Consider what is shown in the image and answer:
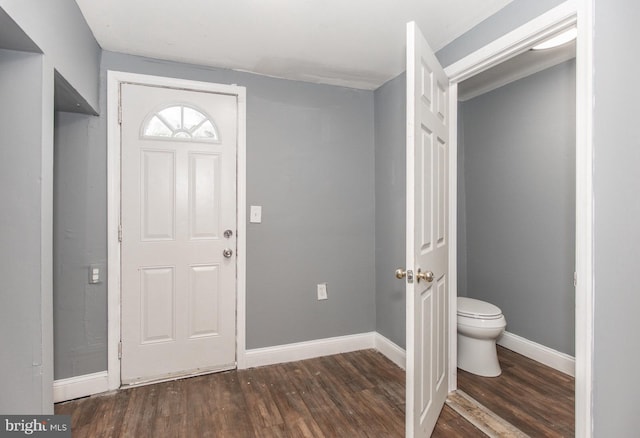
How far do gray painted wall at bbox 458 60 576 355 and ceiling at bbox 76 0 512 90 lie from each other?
42.3 inches

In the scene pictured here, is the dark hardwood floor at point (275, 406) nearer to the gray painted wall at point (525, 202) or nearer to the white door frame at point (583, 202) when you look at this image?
the gray painted wall at point (525, 202)

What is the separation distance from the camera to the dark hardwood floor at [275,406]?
1916 mm

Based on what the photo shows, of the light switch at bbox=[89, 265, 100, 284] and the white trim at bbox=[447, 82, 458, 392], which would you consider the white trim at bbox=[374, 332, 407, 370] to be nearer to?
the white trim at bbox=[447, 82, 458, 392]

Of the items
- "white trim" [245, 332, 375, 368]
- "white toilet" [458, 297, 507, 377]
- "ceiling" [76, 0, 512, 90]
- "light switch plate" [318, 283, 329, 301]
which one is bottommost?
"white trim" [245, 332, 375, 368]

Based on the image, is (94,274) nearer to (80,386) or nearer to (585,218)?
(80,386)

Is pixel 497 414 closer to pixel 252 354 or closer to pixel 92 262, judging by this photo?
pixel 252 354

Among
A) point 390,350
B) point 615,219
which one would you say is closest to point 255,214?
point 390,350

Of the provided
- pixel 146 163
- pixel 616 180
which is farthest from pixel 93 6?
pixel 616 180

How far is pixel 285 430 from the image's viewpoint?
6.29ft

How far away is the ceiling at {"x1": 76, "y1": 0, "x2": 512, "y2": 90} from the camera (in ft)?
6.00

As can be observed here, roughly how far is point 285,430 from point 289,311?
3.26 feet

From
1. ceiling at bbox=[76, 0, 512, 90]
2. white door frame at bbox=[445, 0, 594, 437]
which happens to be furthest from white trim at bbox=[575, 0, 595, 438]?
ceiling at bbox=[76, 0, 512, 90]

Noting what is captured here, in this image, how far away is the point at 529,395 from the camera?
223cm

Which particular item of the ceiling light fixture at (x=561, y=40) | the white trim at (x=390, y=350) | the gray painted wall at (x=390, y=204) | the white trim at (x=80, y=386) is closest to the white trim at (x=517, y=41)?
the ceiling light fixture at (x=561, y=40)
